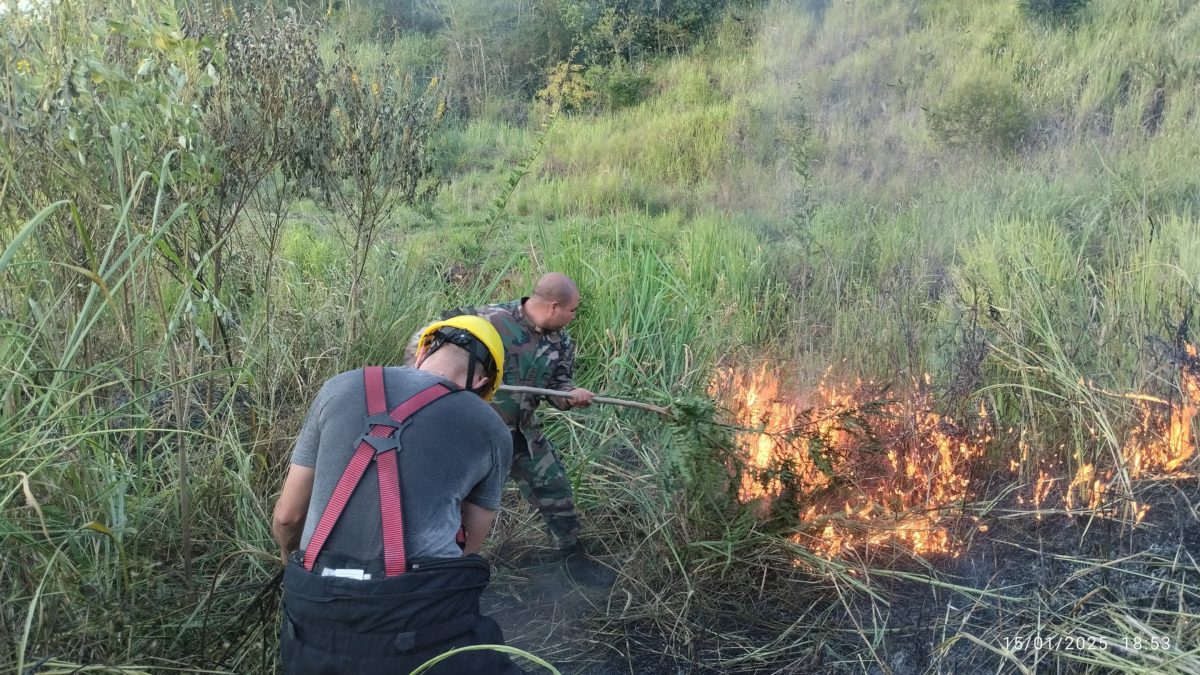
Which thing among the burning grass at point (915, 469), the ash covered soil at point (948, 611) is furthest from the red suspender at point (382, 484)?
the burning grass at point (915, 469)

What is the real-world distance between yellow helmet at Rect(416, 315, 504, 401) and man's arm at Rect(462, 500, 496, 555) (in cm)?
37

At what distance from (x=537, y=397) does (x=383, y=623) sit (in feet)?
7.92

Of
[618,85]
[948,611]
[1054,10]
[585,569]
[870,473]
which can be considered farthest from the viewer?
[618,85]

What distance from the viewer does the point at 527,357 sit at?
4.40 m

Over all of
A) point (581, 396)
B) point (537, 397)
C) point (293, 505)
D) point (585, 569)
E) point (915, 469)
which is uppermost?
point (293, 505)

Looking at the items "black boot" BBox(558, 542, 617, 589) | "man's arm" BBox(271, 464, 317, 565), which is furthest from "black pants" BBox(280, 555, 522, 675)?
"black boot" BBox(558, 542, 617, 589)

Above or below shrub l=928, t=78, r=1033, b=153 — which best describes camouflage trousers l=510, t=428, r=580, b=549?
below

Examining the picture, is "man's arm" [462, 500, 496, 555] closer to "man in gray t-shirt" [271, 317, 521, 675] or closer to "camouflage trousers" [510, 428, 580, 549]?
"man in gray t-shirt" [271, 317, 521, 675]

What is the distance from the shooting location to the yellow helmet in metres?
2.64

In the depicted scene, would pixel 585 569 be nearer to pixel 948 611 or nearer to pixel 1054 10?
pixel 948 611

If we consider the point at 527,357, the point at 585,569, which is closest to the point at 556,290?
the point at 527,357

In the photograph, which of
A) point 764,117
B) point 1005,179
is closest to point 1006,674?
point 1005,179

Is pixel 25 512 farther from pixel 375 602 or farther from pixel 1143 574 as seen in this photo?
pixel 1143 574

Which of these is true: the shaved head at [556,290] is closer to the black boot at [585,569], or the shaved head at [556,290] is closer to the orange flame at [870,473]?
the orange flame at [870,473]
